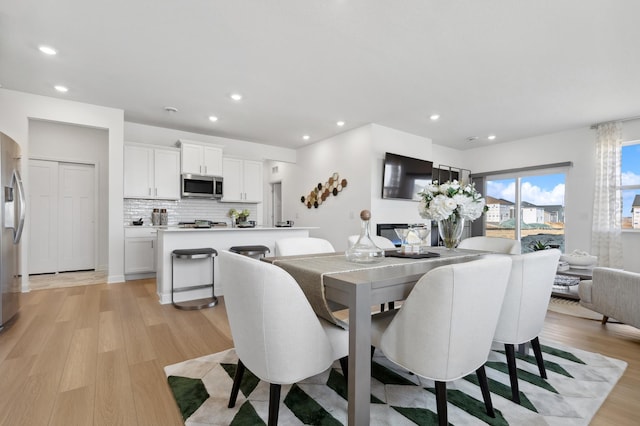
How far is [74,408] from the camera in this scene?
158cm

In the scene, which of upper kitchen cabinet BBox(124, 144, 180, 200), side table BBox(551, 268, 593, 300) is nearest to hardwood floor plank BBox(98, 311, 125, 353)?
upper kitchen cabinet BBox(124, 144, 180, 200)

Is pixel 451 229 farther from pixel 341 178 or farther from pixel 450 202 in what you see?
pixel 341 178

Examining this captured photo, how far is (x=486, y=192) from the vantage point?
672cm

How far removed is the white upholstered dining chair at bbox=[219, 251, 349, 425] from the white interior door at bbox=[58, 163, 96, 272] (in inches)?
223

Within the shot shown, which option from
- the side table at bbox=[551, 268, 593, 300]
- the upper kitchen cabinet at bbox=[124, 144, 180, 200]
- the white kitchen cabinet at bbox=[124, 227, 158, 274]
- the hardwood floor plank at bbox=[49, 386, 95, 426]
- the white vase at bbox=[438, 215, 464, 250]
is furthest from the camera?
the upper kitchen cabinet at bbox=[124, 144, 180, 200]

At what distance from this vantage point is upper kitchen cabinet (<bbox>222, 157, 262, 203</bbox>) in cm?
583

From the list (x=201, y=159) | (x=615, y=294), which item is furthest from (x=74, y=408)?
(x=201, y=159)

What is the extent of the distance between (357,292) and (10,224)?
132 inches

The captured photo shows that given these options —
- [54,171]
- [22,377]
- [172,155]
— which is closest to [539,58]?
[22,377]

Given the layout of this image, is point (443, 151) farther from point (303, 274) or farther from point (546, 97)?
point (303, 274)

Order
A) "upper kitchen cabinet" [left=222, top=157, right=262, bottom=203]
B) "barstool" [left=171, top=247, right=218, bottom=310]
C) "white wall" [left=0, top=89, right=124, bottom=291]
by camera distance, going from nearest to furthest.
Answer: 1. "barstool" [left=171, top=247, right=218, bottom=310]
2. "white wall" [left=0, top=89, right=124, bottom=291]
3. "upper kitchen cabinet" [left=222, top=157, right=262, bottom=203]

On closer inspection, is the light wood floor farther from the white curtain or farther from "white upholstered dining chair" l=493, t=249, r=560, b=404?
the white curtain

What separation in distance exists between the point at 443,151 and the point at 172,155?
5527 millimetres

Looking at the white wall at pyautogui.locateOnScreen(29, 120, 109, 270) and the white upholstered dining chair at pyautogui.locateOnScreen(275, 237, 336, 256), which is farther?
the white wall at pyautogui.locateOnScreen(29, 120, 109, 270)
